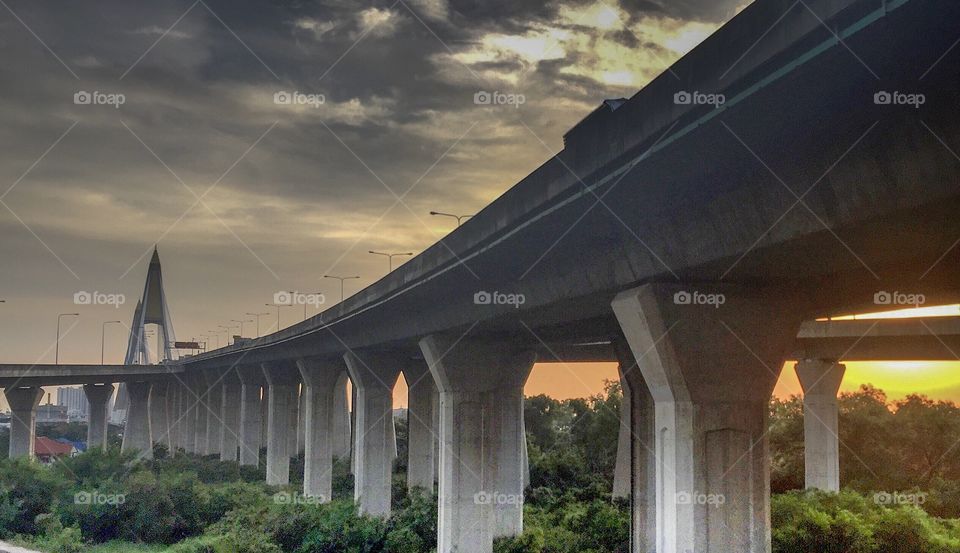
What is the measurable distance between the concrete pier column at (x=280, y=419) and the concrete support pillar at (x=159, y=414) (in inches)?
2123

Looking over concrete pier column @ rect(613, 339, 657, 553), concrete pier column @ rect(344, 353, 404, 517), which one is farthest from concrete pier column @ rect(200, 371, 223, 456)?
concrete pier column @ rect(613, 339, 657, 553)

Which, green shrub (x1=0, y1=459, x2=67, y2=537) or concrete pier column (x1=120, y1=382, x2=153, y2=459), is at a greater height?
concrete pier column (x1=120, y1=382, x2=153, y2=459)

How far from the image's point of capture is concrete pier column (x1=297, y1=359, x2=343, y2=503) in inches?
2421

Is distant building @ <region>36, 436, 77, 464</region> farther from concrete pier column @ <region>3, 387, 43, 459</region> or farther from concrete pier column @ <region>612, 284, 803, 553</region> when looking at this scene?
concrete pier column @ <region>612, 284, 803, 553</region>

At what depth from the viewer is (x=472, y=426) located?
3797 cm

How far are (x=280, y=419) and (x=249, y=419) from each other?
16.9 meters

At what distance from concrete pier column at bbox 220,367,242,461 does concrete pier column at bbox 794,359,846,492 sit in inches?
2515

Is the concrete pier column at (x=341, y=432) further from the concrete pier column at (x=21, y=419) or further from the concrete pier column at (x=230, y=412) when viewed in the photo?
the concrete pier column at (x=21, y=419)

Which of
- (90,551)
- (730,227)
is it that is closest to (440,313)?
(730,227)

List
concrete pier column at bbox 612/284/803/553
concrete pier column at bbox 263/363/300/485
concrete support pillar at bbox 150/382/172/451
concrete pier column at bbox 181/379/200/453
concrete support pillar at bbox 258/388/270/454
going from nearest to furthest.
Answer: concrete pier column at bbox 612/284/803/553 → concrete pier column at bbox 263/363/300/485 → concrete support pillar at bbox 258/388/270/454 → concrete pier column at bbox 181/379/200/453 → concrete support pillar at bbox 150/382/172/451

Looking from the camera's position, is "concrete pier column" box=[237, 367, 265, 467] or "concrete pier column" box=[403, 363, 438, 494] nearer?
"concrete pier column" box=[403, 363, 438, 494]

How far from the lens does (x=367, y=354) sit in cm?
5169

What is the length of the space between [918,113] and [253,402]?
8582 cm

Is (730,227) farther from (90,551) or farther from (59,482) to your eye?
(59,482)
